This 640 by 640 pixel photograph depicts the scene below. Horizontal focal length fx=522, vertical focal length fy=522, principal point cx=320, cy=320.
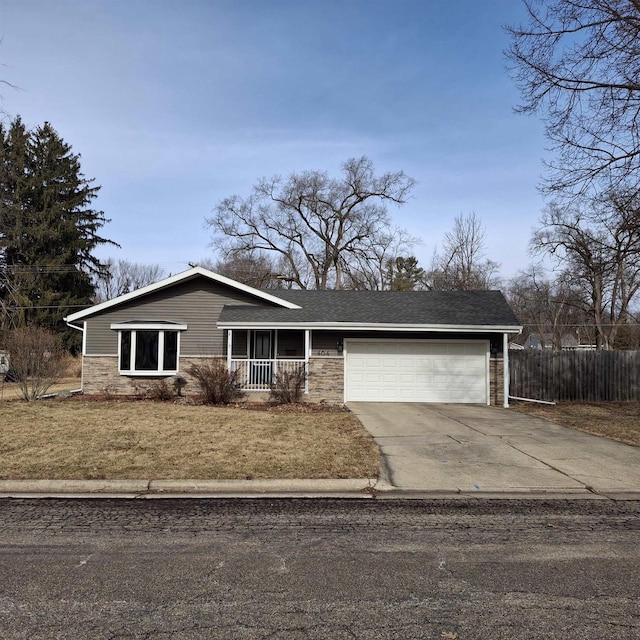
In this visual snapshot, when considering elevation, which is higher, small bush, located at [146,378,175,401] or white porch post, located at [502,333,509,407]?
white porch post, located at [502,333,509,407]

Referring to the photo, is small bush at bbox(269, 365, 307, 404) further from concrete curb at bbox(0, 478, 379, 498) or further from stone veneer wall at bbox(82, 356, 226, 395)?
concrete curb at bbox(0, 478, 379, 498)

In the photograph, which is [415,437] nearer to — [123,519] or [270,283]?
[123,519]

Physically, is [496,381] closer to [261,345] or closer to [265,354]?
[265,354]

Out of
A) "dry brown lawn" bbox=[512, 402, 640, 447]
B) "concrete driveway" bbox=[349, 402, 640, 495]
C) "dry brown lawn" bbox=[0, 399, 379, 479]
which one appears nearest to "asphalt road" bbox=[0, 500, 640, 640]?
"concrete driveway" bbox=[349, 402, 640, 495]

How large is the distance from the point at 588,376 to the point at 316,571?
55.9 ft

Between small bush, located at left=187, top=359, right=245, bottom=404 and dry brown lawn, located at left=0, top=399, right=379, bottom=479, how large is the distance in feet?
7.24

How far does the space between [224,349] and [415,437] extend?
30.6 ft

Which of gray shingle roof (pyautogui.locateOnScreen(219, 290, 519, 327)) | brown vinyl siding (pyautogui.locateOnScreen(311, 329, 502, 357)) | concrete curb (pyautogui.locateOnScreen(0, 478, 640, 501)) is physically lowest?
concrete curb (pyautogui.locateOnScreen(0, 478, 640, 501))

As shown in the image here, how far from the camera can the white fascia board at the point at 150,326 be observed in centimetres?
1759

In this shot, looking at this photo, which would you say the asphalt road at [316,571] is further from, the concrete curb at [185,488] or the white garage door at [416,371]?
the white garage door at [416,371]

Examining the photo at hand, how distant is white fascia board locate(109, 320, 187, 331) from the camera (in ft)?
57.7

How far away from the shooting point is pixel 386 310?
58.4 ft

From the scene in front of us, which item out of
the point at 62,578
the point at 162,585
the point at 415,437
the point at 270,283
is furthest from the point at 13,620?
the point at 270,283

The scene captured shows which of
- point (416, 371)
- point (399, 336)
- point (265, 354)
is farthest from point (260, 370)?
point (416, 371)
